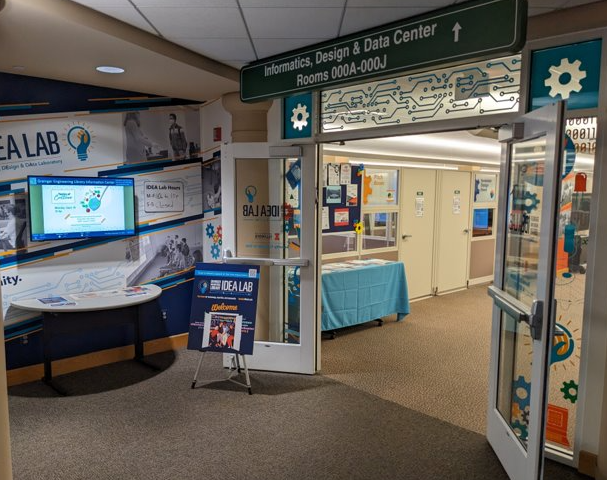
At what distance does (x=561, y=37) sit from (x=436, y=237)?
485 cm

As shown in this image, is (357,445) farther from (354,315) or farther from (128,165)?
(128,165)

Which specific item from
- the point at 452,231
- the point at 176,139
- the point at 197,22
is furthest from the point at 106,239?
the point at 452,231

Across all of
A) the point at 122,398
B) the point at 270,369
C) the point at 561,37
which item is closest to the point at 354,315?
the point at 270,369

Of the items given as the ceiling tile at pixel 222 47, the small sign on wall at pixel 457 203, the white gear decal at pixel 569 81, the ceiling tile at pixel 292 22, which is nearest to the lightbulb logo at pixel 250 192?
the ceiling tile at pixel 222 47

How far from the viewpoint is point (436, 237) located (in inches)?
289

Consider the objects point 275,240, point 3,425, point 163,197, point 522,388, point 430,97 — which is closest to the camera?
point 3,425

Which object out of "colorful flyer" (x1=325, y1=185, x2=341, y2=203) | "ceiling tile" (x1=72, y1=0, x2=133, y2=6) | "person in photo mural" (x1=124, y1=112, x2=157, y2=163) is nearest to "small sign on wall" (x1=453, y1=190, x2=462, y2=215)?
"colorful flyer" (x1=325, y1=185, x2=341, y2=203)

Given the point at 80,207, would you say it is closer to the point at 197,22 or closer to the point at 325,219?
the point at 197,22

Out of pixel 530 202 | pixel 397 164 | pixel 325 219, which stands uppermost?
pixel 397 164

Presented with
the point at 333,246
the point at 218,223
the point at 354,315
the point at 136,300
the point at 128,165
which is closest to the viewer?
the point at 136,300

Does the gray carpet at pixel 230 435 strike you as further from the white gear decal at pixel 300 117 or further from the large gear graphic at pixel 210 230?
the white gear decal at pixel 300 117

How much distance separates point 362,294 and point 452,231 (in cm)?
268

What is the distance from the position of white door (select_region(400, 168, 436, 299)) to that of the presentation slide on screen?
385 centimetres

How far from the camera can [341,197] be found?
243 inches
